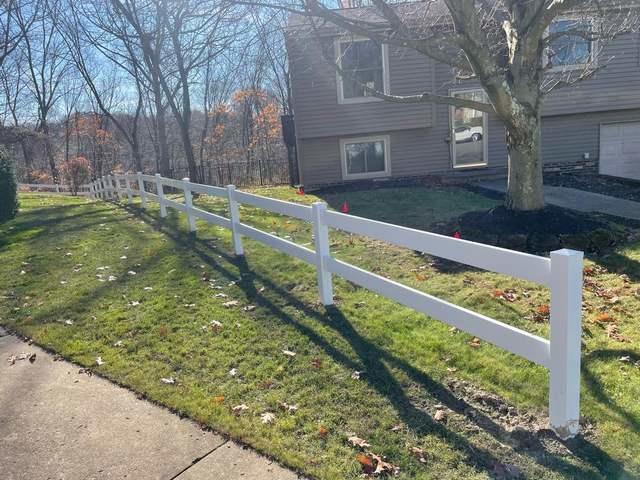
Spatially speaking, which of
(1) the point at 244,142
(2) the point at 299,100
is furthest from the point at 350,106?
(1) the point at 244,142

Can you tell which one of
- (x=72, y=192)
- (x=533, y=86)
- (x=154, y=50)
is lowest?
(x=72, y=192)

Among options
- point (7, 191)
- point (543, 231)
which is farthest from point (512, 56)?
point (7, 191)

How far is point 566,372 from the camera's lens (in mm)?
3021

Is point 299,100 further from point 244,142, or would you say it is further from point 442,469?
point 244,142

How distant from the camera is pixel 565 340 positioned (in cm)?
296

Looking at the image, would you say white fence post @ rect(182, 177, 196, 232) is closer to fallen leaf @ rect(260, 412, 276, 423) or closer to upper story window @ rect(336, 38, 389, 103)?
fallen leaf @ rect(260, 412, 276, 423)

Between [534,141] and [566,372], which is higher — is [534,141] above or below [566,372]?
above

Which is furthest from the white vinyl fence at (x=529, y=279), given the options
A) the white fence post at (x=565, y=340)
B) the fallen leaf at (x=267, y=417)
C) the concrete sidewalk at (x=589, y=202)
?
the concrete sidewalk at (x=589, y=202)

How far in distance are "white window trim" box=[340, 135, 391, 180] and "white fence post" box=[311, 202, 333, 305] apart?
11590 millimetres

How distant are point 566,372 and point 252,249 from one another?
18.9ft

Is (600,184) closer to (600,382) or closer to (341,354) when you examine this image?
(600,382)

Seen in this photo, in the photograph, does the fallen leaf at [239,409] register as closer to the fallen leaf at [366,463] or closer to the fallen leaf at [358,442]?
the fallen leaf at [358,442]

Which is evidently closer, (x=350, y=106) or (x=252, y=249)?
(x=252, y=249)

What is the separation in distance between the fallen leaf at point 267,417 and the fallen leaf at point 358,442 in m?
0.57
